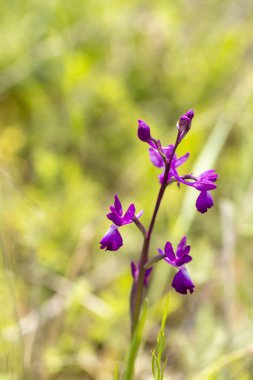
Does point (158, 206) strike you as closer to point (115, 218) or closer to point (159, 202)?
point (159, 202)

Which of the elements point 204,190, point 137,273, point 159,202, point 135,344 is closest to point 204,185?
point 204,190

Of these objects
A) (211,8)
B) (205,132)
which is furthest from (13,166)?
(211,8)

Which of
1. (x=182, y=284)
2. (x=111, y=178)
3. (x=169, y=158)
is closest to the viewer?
(x=182, y=284)

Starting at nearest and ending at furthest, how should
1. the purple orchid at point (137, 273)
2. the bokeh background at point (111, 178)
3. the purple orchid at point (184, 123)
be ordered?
the purple orchid at point (184, 123), the purple orchid at point (137, 273), the bokeh background at point (111, 178)

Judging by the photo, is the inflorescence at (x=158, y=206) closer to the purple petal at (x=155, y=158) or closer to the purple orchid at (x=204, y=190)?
the purple orchid at (x=204, y=190)

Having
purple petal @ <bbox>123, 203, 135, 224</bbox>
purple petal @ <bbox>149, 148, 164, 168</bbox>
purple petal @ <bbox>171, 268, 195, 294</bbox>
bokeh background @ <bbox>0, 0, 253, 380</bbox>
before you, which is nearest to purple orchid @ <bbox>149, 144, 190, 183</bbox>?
purple petal @ <bbox>149, 148, 164, 168</bbox>

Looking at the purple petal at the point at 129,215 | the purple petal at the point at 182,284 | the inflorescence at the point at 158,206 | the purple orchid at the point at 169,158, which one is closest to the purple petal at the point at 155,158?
the purple orchid at the point at 169,158

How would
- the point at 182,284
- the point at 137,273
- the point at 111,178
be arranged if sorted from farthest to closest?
the point at 111,178 → the point at 137,273 → the point at 182,284
